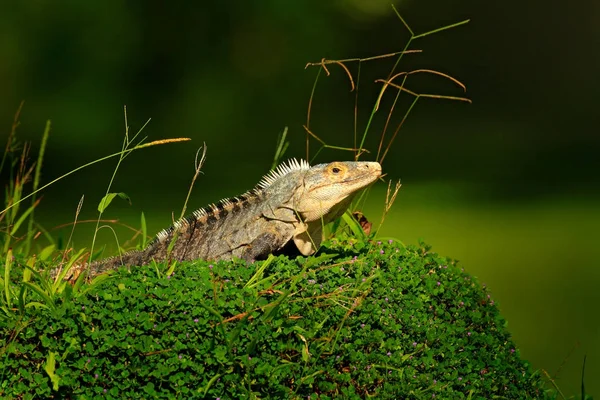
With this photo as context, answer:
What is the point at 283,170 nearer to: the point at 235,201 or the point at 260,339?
the point at 235,201

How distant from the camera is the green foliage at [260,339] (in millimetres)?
3492

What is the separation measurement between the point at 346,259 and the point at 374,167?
44 centimetres

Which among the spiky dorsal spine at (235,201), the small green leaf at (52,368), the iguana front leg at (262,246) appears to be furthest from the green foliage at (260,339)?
the spiky dorsal spine at (235,201)

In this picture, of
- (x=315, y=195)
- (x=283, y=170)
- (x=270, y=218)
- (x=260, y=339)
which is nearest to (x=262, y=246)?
(x=270, y=218)

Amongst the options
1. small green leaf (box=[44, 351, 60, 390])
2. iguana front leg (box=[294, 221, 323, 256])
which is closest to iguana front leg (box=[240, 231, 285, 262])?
iguana front leg (box=[294, 221, 323, 256])

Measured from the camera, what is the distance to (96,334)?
11.4ft

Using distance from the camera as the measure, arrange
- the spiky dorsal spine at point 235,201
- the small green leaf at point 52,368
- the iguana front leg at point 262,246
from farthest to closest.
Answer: the spiky dorsal spine at point 235,201 < the iguana front leg at point 262,246 < the small green leaf at point 52,368

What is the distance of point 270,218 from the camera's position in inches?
171

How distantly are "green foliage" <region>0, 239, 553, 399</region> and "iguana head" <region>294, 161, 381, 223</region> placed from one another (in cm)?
30

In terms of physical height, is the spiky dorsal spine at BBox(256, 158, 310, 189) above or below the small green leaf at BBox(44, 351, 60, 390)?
above

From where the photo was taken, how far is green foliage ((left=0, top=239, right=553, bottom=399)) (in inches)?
137

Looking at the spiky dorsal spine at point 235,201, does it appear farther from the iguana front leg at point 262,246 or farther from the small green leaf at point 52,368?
the small green leaf at point 52,368

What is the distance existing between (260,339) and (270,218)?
0.92m

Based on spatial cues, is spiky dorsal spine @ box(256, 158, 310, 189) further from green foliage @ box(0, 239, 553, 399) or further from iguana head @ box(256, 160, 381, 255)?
green foliage @ box(0, 239, 553, 399)
